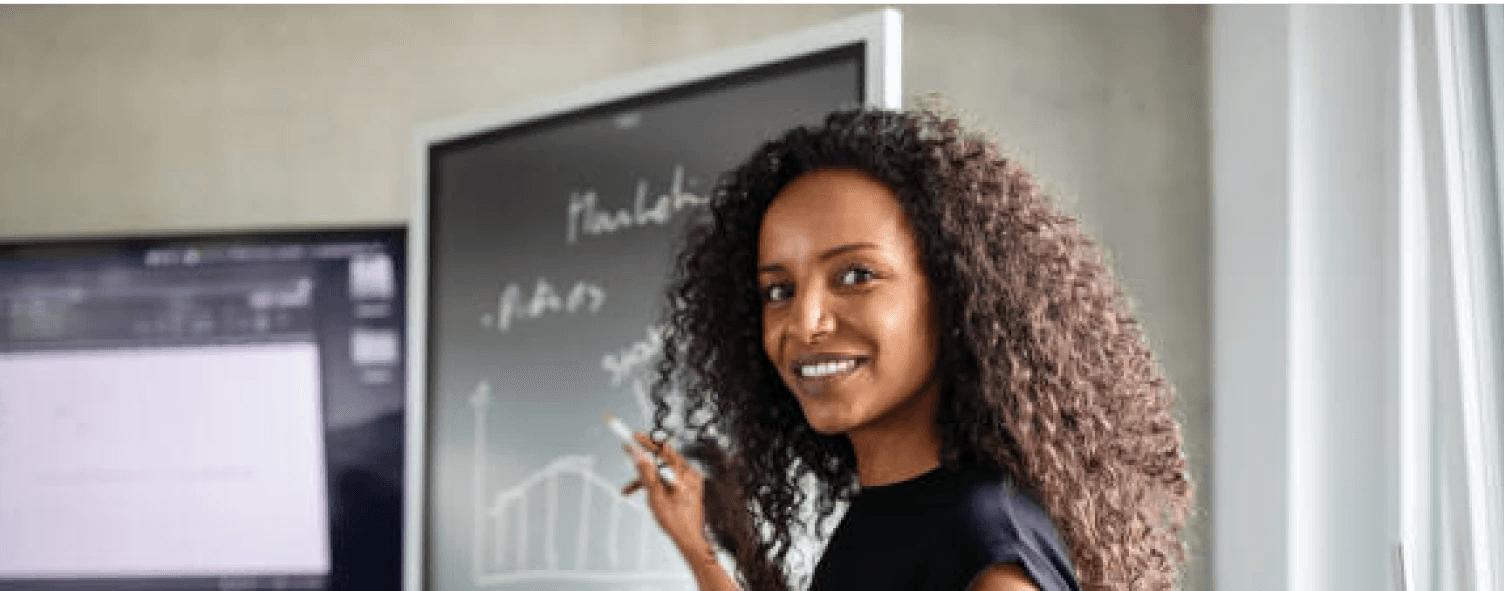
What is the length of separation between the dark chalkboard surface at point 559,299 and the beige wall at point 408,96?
0.95 m

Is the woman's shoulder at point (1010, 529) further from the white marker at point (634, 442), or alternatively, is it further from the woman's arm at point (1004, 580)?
the white marker at point (634, 442)

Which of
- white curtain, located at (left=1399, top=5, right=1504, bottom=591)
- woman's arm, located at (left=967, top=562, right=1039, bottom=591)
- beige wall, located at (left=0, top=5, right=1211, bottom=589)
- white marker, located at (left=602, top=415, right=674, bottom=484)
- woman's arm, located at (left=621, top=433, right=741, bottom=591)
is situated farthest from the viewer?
beige wall, located at (left=0, top=5, right=1211, bottom=589)

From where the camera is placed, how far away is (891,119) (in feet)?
3.82

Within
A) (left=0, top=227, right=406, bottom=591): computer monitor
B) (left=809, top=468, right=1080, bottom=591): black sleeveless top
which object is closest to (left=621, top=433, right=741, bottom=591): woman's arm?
(left=809, top=468, right=1080, bottom=591): black sleeveless top

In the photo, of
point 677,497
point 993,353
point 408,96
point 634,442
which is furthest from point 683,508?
point 408,96

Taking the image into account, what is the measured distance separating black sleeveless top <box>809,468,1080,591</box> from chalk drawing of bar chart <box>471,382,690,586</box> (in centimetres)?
74

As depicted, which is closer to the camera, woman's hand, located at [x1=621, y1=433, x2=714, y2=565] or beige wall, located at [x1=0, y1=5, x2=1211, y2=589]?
woman's hand, located at [x1=621, y1=433, x2=714, y2=565]

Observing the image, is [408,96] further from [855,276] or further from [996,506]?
[996,506]

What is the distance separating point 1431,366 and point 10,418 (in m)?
2.32

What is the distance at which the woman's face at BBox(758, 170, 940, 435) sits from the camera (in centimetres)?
106

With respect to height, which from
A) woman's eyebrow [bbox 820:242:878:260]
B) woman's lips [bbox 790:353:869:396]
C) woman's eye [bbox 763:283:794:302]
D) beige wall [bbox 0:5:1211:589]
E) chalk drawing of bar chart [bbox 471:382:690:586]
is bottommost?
chalk drawing of bar chart [bbox 471:382:690:586]

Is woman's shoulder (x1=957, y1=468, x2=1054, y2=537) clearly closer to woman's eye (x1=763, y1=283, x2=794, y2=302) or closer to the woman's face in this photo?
the woman's face

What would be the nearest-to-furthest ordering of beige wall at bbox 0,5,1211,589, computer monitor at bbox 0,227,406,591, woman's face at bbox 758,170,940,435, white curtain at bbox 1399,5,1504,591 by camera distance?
woman's face at bbox 758,170,940,435
white curtain at bbox 1399,5,1504,591
computer monitor at bbox 0,227,406,591
beige wall at bbox 0,5,1211,589

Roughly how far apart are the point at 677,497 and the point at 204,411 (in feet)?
4.98
